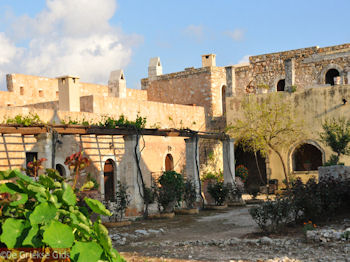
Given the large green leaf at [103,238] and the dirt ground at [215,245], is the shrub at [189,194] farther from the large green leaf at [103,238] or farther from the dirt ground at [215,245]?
the large green leaf at [103,238]

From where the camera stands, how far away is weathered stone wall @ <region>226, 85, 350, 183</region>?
20323 mm

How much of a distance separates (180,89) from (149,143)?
284 inches

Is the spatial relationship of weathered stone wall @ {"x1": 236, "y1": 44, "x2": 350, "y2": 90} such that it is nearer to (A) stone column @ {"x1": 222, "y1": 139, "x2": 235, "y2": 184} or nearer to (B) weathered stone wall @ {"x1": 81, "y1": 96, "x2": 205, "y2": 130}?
(B) weathered stone wall @ {"x1": 81, "y1": 96, "x2": 205, "y2": 130}

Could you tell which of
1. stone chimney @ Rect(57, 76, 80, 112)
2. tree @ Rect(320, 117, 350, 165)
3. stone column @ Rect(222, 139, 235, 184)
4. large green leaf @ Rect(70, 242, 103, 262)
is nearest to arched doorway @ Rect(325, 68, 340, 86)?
tree @ Rect(320, 117, 350, 165)

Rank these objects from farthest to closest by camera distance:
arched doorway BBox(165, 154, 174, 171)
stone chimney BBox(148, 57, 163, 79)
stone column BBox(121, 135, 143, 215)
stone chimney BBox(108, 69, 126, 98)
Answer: stone chimney BBox(148, 57, 163, 79)
stone chimney BBox(108, 69, 126, 98)
arched doorway BBox(165, 154, 174, 171)
stone column BBox(121, 135, 143, 215)

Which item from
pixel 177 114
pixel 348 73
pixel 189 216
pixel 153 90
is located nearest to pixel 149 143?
pixel 177 114

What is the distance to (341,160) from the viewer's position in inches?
786

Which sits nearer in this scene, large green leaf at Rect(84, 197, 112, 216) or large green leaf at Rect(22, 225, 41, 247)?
large green leaf at Rect(22, 225, 41, 247)

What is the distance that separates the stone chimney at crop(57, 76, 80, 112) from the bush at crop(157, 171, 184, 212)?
14.8ft

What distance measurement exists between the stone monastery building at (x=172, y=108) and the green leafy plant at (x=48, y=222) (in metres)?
8.40

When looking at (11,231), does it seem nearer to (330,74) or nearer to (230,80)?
(230,80)

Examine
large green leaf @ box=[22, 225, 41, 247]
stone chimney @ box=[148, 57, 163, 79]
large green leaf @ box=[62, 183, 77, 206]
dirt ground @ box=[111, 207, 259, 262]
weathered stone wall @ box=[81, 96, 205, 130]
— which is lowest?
dirt ground @ box=[111, 207, 259, 262]

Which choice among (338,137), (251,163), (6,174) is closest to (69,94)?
(338,137)

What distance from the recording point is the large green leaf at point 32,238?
5.79ft
